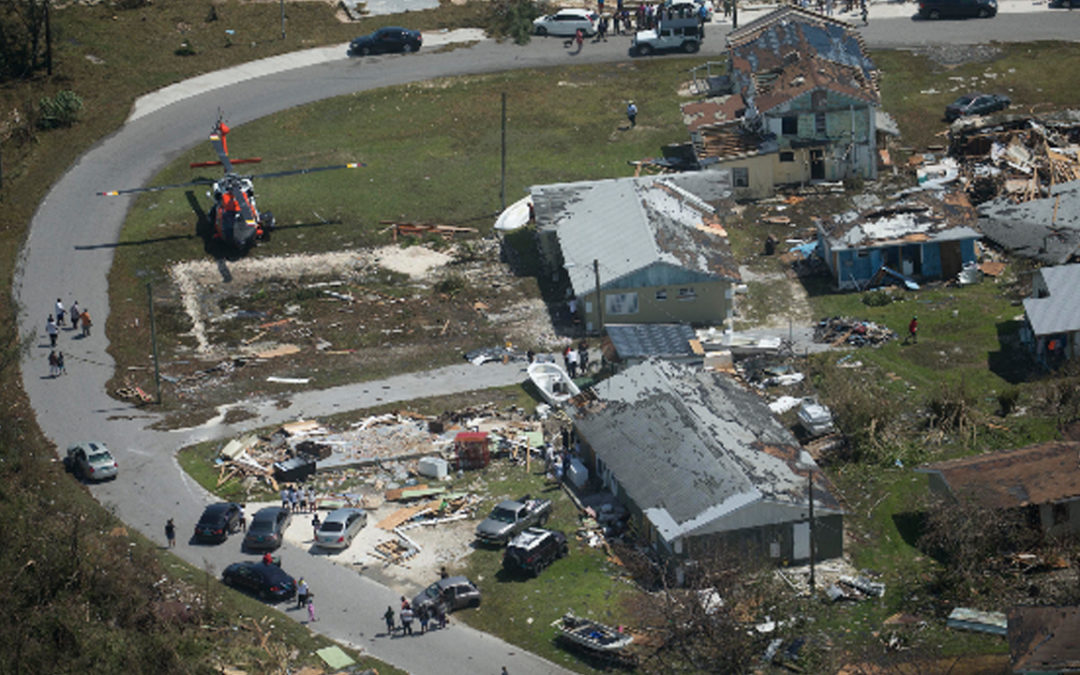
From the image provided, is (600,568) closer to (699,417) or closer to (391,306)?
(699,417)

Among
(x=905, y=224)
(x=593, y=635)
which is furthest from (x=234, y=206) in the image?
(x=593, y=635)

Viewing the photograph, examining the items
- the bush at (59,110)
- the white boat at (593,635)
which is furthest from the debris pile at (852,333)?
the bush at (59,110)

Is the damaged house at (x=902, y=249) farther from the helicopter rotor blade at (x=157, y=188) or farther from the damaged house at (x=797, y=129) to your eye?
the helicopter rotor blade at (x=157, y=188)

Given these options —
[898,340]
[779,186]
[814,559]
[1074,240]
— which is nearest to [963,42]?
[779,186]

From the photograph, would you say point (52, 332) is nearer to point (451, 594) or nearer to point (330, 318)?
point (330, 318)

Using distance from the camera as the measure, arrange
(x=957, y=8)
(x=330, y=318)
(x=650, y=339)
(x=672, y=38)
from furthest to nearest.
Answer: (x=957, y=8) → (x=672, y=38) → (x=330, y=318) → (x=650, y=339)

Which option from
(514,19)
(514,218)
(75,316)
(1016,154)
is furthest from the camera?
(514,19)
